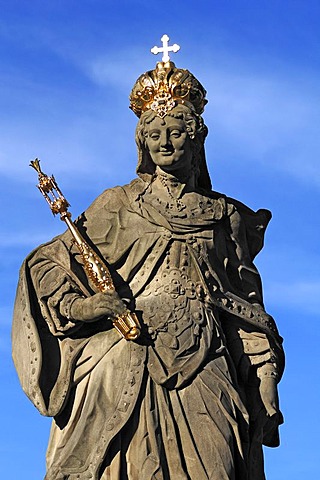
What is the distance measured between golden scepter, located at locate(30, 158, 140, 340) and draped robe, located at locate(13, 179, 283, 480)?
0.18 metres

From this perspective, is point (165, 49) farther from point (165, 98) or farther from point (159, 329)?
point (159, 329)

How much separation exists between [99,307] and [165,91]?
2055 millimetres

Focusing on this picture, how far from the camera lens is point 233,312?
18703 millimetres

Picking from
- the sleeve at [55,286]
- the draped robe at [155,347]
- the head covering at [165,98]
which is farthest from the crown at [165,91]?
the sleeve at [55,286]

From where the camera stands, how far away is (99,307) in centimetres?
1811

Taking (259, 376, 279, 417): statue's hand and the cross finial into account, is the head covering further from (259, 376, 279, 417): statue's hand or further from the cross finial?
(259, 376, 279, 417): statue's hand

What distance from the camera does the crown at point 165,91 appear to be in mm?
18656

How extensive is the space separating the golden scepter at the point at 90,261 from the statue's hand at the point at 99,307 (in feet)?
0.23

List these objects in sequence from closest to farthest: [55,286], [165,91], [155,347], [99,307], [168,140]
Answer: [99,307] → [155,347] → [55,286] → [168,140] → [165,91]

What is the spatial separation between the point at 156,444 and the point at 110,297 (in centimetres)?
131

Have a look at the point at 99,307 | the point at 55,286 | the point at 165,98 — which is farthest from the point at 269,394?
the point at 165,98

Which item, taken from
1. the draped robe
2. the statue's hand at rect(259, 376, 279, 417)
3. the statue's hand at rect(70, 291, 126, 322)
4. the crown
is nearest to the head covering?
the crown

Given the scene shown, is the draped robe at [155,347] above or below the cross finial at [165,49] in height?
below

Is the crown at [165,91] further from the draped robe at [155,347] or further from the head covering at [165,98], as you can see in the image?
the draped robe at [155,347]
